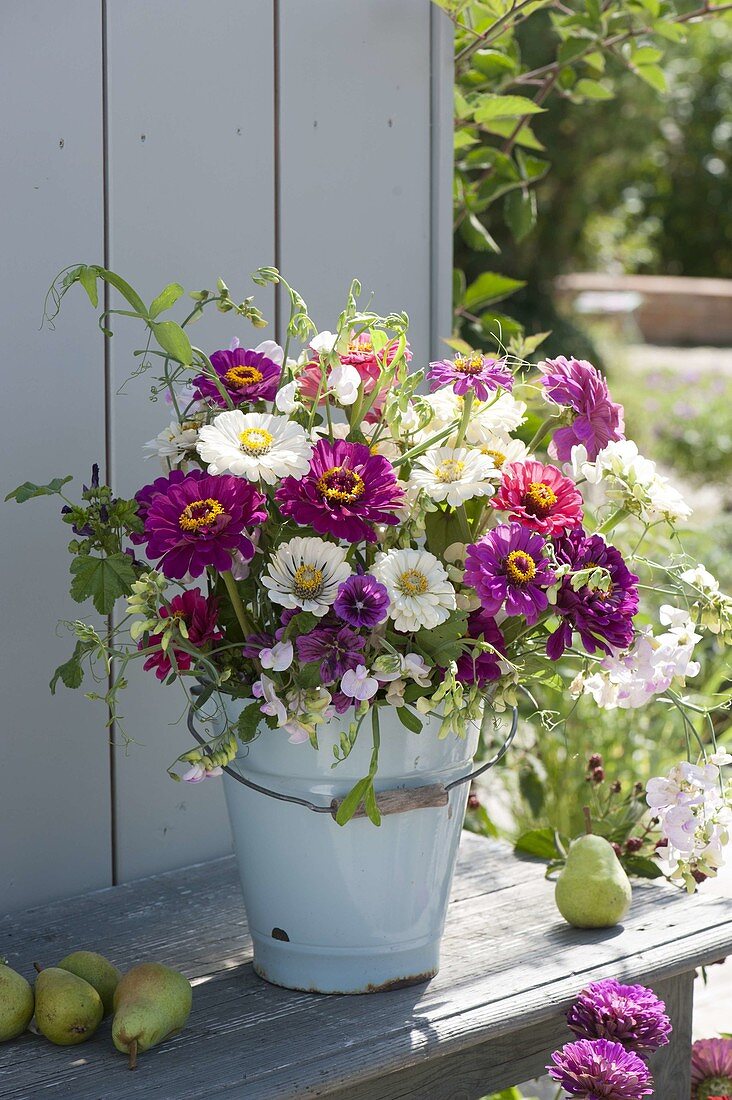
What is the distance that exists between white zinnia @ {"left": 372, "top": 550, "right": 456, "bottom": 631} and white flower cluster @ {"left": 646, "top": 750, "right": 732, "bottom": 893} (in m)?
0.30

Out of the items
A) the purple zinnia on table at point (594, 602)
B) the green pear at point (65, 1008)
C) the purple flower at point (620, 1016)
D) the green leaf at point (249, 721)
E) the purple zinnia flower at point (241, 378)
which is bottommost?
the purple flower at point (620, 1016)

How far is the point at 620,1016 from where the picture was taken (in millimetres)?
1222

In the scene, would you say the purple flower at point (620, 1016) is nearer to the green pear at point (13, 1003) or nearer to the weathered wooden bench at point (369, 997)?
the weathered wooden bench at point (369, 997)

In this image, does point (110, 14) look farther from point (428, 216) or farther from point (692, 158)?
point (692, 158)

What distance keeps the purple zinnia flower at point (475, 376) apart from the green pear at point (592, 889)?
543mm

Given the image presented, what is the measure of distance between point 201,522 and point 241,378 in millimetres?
189

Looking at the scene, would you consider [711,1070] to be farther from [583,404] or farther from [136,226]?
[136,226]

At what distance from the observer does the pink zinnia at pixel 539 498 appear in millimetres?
1151

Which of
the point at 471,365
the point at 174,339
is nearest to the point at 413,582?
the point at 471,365

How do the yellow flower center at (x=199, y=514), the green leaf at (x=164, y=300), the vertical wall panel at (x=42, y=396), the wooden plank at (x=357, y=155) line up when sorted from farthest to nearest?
1. the wooden plank at (x=357, y=155)
2. the vertical wall panel at (x=42, y=396)
3. the green leaf at (x=164, y=300)
4. the yellow flower center at (x=199, y=514)

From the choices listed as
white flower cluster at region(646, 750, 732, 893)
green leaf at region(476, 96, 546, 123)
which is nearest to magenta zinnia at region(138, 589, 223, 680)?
white flower cluster at region(646, 750, 732, 893)

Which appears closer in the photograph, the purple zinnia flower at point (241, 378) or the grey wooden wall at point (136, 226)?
the purple zinnia flower at point (241, 378)

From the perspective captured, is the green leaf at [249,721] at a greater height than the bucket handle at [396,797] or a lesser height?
greater

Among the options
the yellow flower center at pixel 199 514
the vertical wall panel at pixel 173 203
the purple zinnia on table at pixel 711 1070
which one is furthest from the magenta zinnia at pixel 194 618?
the purple zinnia on table at pixel 711 1070
